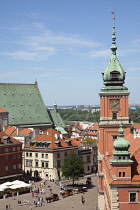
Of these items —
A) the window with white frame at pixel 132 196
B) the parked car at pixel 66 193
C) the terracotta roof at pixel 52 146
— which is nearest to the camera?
the window with white frame at pixel 132 196

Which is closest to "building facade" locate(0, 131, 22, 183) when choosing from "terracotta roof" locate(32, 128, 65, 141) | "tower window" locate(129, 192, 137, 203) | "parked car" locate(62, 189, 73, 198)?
"terracotta roof" locate(32, 128, 65, 141)

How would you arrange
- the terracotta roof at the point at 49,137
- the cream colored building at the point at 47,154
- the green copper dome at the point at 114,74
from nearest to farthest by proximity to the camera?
the green copper dome at the point at 114,74, the cream colored building at the point at 47,154, the terracotta roof at the point at 49,137

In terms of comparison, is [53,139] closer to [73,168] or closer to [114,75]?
[73,168]

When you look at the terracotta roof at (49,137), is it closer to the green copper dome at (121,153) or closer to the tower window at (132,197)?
the green copper dome at (121,153)

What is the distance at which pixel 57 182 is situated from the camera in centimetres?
8375

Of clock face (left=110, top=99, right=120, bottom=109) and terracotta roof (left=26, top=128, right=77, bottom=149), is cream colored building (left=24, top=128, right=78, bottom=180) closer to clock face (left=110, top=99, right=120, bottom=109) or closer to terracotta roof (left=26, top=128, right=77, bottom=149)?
terracotta roof (left=26, top=128, right=77, bottom=149)

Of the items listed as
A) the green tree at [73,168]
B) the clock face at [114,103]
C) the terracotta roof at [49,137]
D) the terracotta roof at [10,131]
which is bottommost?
the green tree at [73,168]

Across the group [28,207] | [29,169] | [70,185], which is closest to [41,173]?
[29,169]

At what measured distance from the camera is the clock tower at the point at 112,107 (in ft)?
191

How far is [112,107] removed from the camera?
191ft

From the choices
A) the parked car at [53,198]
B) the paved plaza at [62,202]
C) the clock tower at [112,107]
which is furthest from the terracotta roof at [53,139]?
the clock tower at [112,107]

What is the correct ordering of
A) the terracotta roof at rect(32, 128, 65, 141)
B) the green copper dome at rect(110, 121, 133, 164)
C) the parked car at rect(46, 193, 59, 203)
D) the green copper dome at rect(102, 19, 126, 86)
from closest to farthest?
1. the green copper dome at rect(110, 121, 133, 164)
2. the green copper dome at rect(102, 19, 126, 86)
3. the parked car at rect(46, 193, 59, 203)
4. the terracotta roof at rect(32, 128, 65, 141)

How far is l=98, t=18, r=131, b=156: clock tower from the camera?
2287 inches

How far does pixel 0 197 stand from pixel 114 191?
3627cm
